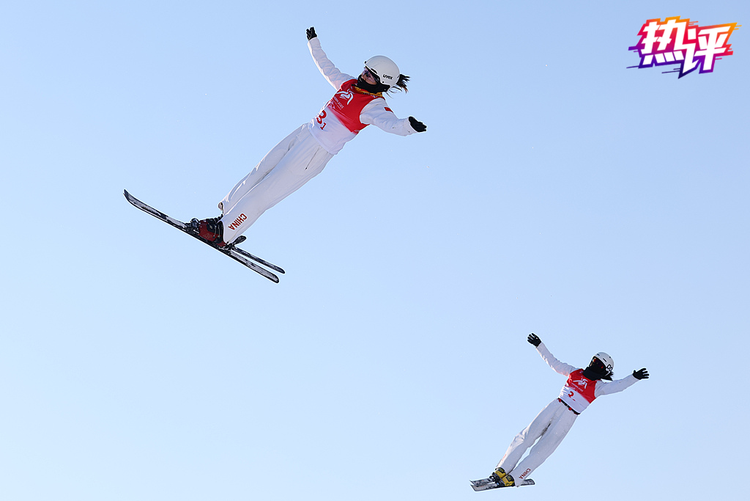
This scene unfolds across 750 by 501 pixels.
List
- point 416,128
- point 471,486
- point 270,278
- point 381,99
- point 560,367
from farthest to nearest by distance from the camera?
point 560,367 → point 471,486 → point 270,278 → point 381,99 → point 416,128

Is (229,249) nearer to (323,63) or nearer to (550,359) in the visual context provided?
(323,63)

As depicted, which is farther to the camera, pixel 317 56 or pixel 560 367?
pixel 560 367

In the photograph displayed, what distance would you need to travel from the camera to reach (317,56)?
52.2 feet

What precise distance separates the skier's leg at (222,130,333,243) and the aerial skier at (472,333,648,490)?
791 cm

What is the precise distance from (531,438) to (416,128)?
880 cm

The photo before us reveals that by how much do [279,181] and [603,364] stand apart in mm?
8629

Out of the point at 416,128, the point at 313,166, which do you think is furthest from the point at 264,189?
the point at 416,128

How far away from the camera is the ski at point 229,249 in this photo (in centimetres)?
1577

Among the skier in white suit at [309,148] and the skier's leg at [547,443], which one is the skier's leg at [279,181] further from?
the skier's leg at [547,443]

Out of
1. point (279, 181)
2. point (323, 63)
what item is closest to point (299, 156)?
point (279, 181)

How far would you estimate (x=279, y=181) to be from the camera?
15367mm

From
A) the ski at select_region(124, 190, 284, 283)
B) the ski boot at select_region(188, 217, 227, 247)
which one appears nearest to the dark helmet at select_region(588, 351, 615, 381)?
the ski at select_region(124, 190, 284, 283)

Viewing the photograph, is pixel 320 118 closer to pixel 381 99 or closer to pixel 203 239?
pixel 381 99

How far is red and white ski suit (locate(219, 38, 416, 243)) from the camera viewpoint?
1513 centimetres
